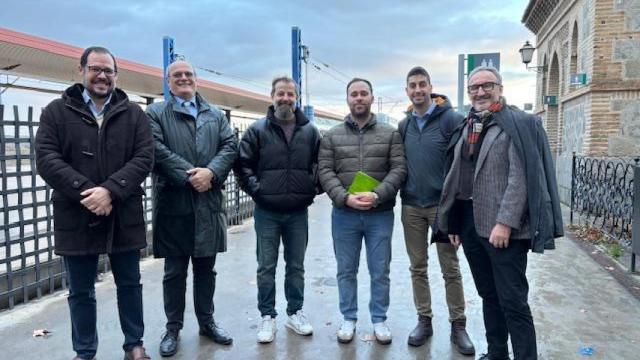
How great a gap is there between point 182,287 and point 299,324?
948mm

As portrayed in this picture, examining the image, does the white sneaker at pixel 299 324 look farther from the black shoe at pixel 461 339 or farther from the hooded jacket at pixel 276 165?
the black shoe at pixel 461 339

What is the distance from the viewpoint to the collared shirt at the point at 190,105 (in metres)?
3.40

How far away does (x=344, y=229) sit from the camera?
11.8 feet

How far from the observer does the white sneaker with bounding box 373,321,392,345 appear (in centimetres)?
352

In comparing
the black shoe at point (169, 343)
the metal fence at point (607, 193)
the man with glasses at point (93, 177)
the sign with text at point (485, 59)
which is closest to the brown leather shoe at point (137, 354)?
the man with glasses at point (93, 177)

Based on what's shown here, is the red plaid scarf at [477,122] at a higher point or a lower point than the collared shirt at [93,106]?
lower

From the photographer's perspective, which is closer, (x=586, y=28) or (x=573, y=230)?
(x=573, y=230)

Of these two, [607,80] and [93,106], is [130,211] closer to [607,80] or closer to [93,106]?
[93,106]

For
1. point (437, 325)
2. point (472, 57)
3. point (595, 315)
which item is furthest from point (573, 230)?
point (437, 325)

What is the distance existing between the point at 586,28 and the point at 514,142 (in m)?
8.27

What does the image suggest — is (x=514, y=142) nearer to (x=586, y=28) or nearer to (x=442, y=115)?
(x=442, y=115)

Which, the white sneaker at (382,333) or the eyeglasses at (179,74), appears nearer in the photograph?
the eyeglasses at (179,74)

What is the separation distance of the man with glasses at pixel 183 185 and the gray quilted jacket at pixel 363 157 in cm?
75

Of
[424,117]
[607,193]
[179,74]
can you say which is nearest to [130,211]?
[179,74]
